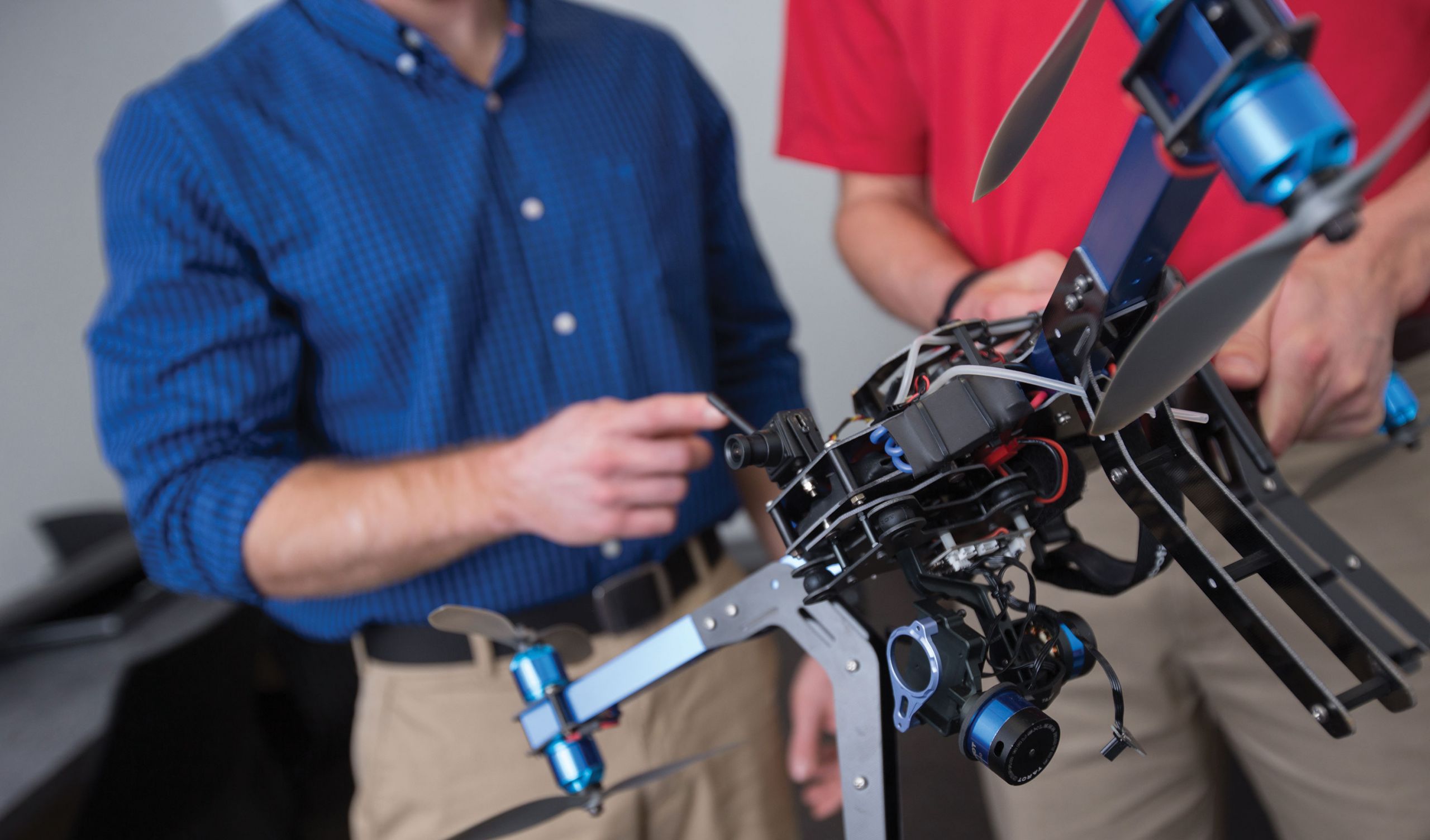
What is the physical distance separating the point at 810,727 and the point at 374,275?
0.60 meters

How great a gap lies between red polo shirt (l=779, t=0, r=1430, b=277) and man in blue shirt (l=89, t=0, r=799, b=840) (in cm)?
21

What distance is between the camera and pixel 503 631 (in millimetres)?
625

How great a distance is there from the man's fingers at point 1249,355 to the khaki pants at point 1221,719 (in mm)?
126

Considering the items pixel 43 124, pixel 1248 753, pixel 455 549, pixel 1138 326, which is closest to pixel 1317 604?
pixel 1138 326

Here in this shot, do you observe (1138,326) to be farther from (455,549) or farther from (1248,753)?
(455,549)

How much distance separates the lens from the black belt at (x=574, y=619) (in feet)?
2.81

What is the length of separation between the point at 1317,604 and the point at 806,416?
0.24 meters

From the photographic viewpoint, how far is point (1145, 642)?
0.67 meters

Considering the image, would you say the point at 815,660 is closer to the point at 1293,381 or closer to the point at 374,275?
the point at 1293,381

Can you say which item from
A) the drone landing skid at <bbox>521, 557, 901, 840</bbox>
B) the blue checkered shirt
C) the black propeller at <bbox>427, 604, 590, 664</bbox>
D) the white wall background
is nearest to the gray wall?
the white wall background

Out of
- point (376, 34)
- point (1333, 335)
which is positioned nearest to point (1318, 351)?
point (1333, 335)

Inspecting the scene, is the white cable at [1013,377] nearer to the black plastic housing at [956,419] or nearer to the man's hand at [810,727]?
the black plastic housing at [956,419]

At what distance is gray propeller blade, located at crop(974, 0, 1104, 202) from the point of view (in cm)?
30

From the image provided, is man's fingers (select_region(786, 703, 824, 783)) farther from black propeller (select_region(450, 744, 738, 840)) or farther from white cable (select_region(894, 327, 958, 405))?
white cable (select_region(894, 327, 958, 405))
